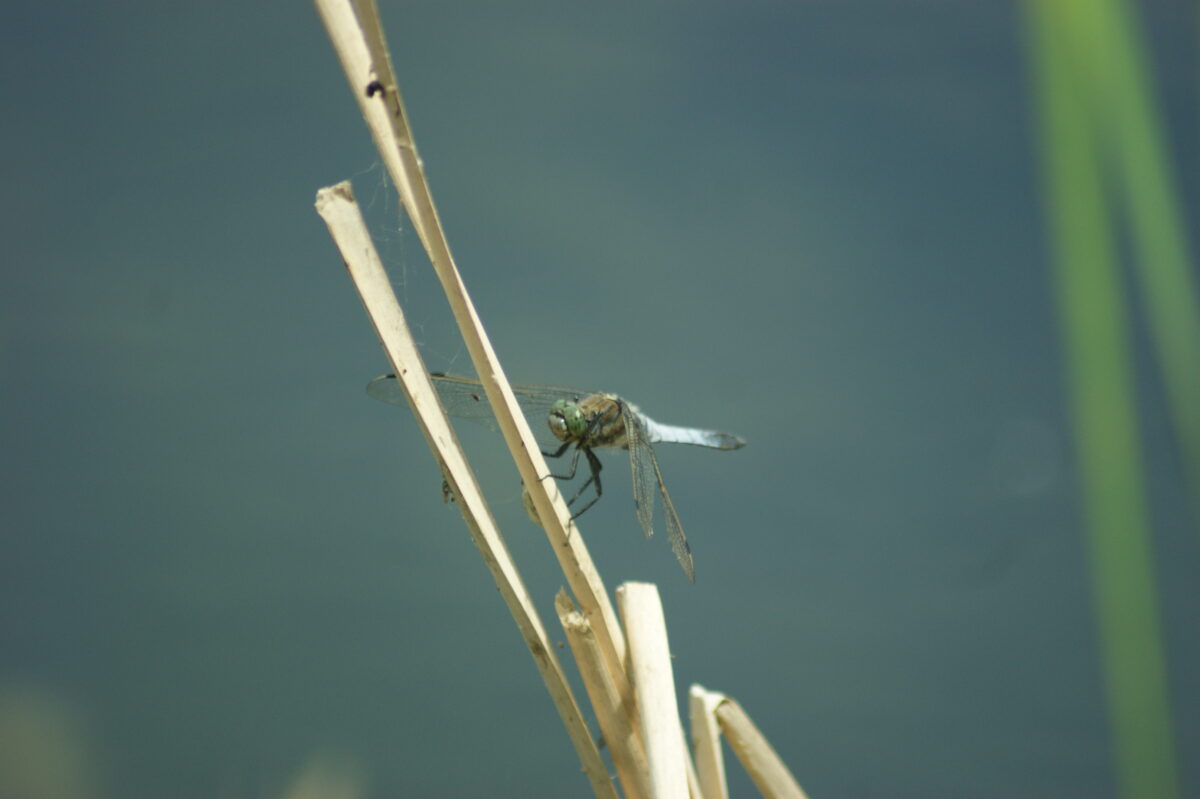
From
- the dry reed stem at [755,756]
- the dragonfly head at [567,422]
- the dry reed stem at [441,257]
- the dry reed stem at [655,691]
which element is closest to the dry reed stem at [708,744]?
the dry reed stem at [755,756]

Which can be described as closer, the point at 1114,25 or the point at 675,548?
the point at 1114,25

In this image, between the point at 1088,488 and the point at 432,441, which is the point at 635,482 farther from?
the point at 1088,488

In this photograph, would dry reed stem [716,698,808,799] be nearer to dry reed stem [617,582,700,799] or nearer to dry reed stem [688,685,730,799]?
dry reed stem [688,685,730,799]

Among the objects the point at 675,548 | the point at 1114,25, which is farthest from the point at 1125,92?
the point at 675,548

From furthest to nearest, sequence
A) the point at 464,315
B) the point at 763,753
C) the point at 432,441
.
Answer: the point at 763,753, the point at 432,441, the point at 464,315

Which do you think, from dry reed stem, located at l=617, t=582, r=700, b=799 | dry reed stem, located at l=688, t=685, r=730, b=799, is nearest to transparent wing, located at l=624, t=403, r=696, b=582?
dry reed stem, located at l=688, t=685, r=730, b=799

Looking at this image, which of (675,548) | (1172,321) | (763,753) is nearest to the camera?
(1172,321)

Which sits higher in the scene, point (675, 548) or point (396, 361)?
point (396, 361)

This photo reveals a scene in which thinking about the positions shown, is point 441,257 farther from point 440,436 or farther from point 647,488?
point 647,488
